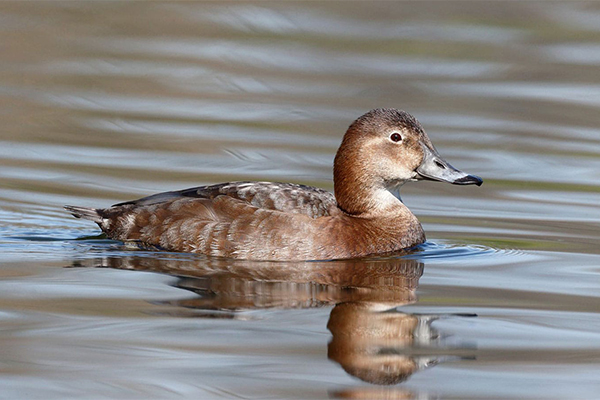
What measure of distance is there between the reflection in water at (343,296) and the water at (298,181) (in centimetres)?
2

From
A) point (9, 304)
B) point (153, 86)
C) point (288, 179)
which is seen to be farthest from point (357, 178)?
point (153, 86)

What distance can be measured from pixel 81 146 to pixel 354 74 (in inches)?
181

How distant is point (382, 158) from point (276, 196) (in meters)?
0.86

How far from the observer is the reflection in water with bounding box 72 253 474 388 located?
5926mm

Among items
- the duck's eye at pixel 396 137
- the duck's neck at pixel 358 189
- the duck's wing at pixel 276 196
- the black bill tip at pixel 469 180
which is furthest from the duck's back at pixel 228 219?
the black bill tip at pixel 469 180

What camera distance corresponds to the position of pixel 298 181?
10789 mm

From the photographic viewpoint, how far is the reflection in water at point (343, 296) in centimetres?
593

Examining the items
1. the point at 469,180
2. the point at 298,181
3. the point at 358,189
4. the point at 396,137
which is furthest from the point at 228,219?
the point at 298,181

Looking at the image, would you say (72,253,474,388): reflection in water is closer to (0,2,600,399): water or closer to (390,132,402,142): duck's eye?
(0,2,600,399): water

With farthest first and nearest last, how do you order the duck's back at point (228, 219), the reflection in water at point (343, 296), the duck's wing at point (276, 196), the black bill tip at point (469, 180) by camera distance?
the black bill tip at point (469, 180), the duck's wing at point (276, 196), the duck's back at point (228, 219), the reflection in water at point (343, 296)

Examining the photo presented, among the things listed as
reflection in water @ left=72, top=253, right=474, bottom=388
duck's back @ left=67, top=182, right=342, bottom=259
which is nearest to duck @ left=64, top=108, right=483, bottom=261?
duck's back @ left=67, top=182, right=342, bottom=259

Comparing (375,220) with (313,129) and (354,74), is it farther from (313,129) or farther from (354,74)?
(354,74)

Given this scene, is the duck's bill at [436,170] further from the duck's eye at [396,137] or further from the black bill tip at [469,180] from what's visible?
the duck's eye at [396,137]

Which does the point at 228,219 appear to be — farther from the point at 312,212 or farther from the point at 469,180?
the point at 469,180
